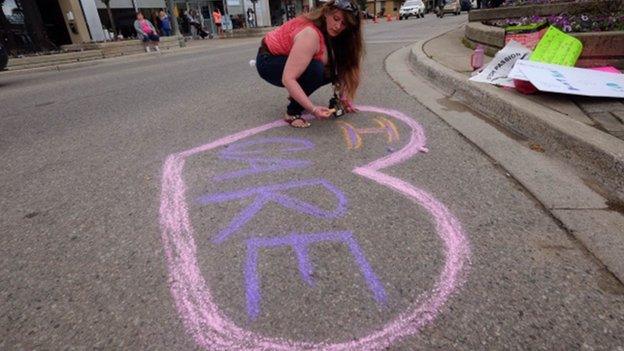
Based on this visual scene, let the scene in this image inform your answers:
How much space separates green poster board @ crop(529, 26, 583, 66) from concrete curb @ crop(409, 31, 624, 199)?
0.66m

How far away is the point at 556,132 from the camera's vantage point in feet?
7.80

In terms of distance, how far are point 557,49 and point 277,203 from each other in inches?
131

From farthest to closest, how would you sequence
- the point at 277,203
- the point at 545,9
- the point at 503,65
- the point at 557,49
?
the point at 545,9 < the point at 503,65 < the point at 557,49 < the point at 277,203

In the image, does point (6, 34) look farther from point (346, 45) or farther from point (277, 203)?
point (277, 203)

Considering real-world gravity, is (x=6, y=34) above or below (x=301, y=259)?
above

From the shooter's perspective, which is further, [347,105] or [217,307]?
[347,105]

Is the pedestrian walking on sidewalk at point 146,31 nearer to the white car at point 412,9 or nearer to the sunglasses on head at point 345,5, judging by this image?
the sunglasses on head at point 345,5

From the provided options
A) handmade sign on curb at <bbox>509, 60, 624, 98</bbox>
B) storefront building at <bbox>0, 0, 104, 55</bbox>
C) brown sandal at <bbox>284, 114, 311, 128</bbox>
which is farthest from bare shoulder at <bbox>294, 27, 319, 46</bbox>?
storefront building at <bbox>0, 0, 104, 55</bbox>

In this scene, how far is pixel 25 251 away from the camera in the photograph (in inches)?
65.8

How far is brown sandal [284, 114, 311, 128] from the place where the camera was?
3.09 metres

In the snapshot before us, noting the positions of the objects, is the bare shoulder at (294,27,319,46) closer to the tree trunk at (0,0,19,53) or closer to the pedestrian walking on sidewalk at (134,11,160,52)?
the pedestrian walking on sidewalk at (134,11,160,52)

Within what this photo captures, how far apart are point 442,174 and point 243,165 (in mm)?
1229

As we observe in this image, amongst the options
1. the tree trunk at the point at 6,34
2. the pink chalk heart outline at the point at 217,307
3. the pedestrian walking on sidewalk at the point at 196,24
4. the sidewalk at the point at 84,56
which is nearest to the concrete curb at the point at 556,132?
the pink chalk heart outline at the point at 217,307

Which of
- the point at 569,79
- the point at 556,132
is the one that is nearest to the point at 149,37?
the point at 569,79
